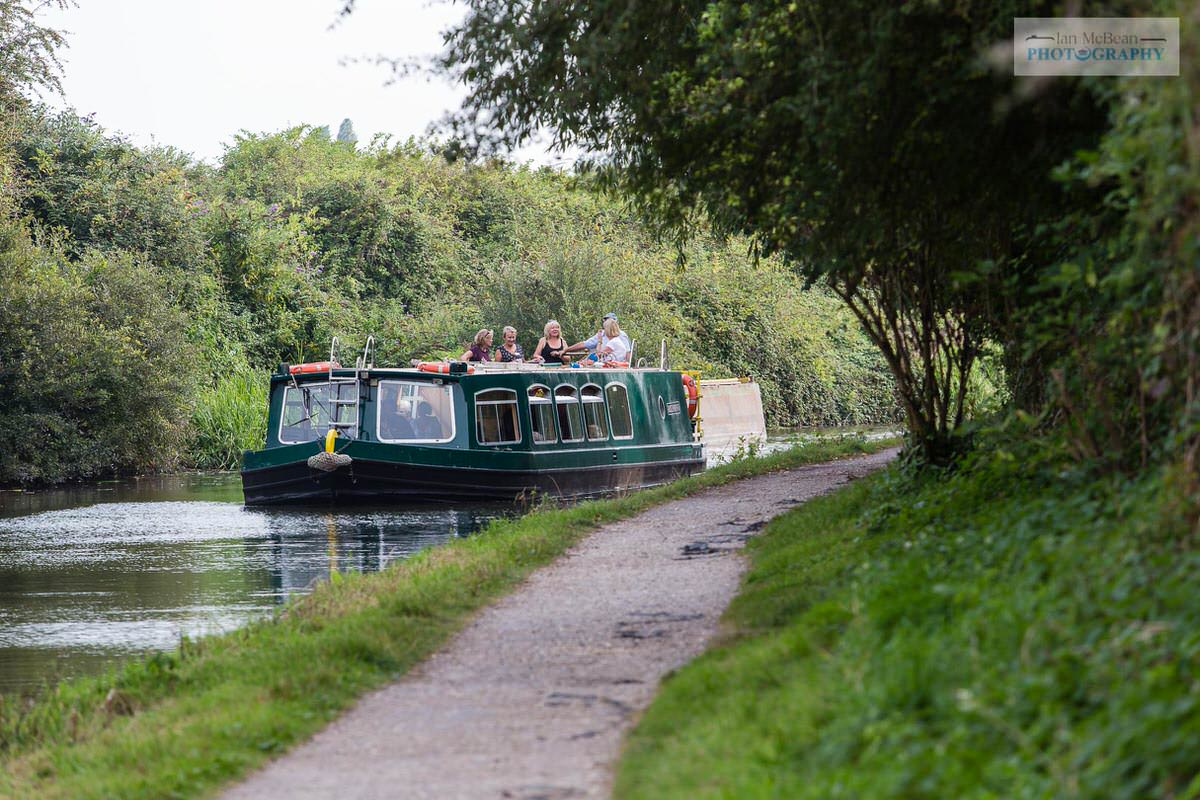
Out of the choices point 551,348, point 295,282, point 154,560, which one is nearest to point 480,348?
point 551,348

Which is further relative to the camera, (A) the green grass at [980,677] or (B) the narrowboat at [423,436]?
(B) the narrowboat at [423,436]

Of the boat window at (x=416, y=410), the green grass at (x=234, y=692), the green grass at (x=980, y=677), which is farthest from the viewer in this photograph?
the boat window at (x=416, y=410)

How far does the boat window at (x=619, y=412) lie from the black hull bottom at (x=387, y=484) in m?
2.26

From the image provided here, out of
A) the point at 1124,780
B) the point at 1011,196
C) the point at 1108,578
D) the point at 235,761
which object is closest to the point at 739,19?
the point at 1011,196

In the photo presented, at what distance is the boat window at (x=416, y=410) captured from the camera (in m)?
21.2

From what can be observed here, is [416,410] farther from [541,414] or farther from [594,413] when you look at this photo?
[594,413]

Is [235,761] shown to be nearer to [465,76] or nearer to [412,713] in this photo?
[412,713]

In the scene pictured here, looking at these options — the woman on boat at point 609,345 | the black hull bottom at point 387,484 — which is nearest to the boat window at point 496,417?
the black hull bottom at point 387,484

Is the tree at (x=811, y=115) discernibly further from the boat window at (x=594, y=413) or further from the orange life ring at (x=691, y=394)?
the orange life ring at (x=691, y=394)

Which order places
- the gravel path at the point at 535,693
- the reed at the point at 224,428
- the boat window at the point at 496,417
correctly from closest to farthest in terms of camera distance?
the gravel path at the point at 535,693 → the boat window at the point at 496,417 → the reed at the point at 224,428

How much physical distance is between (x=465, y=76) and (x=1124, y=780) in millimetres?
7332

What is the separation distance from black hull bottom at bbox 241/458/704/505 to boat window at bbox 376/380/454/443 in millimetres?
678

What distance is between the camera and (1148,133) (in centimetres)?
534

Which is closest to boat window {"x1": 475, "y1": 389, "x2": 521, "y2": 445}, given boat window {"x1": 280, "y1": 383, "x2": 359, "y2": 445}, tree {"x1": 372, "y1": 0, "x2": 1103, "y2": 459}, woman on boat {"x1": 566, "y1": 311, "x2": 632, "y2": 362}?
boat window {"x1": 280, "y1": 383, "x2": 359, "y2": 445}
